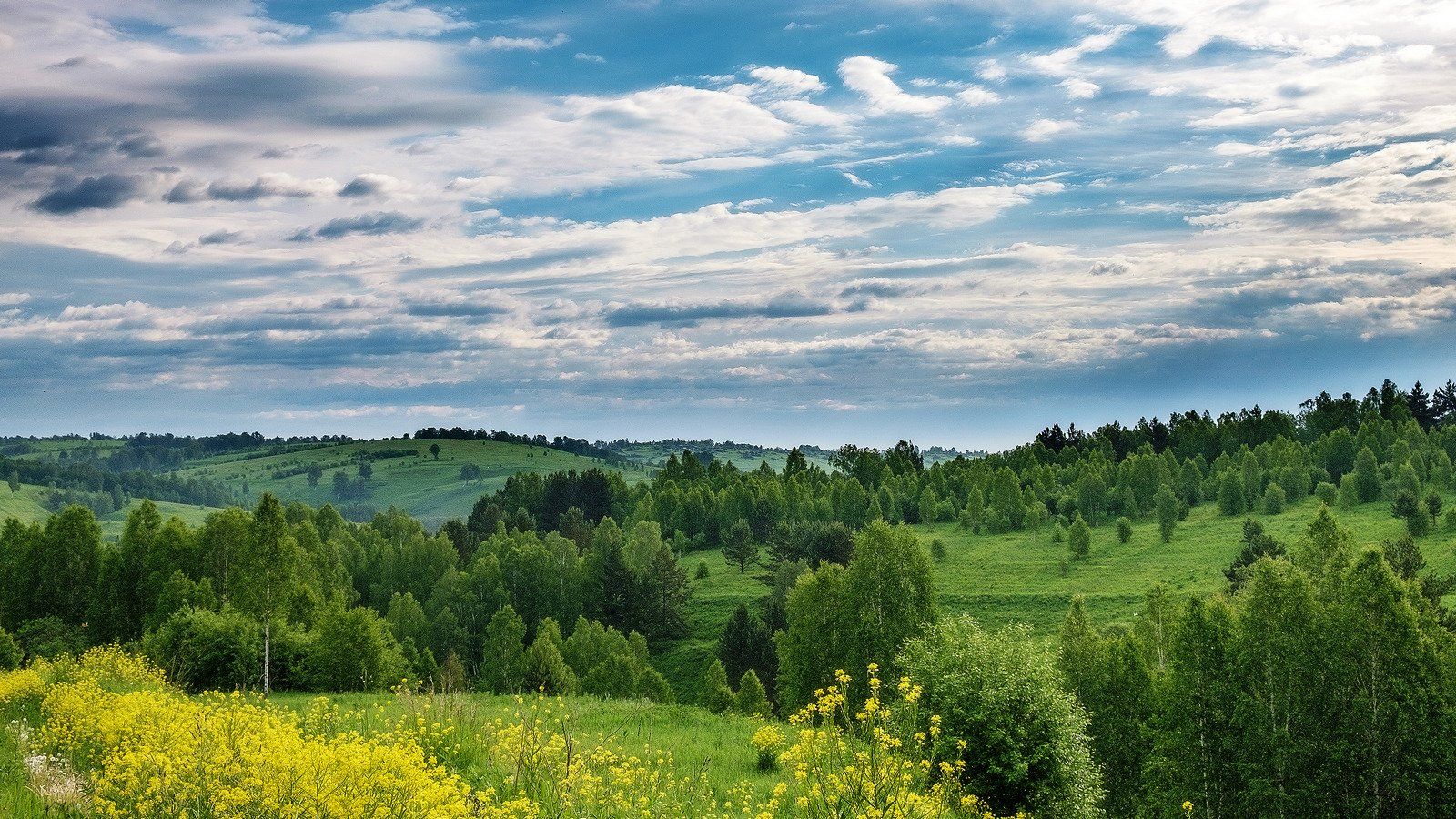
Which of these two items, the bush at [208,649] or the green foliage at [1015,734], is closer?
the green foliage at [1015,734]

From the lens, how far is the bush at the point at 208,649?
47.8 m

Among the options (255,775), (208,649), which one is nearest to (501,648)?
(208,649)

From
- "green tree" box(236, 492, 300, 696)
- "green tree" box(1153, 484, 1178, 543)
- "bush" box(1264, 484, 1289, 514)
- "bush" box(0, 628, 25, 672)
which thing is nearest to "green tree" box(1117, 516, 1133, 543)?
"green tree" box(1153, 484, 1178, 543)

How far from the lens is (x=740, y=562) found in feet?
477

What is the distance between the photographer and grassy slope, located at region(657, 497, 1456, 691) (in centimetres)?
9781

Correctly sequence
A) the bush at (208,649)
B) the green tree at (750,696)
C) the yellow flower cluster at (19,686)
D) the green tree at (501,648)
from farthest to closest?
the green tree at (501,648)
the green tree at (750,696)
the bush at (208,649)
the yellow flower cluster at (19,686)

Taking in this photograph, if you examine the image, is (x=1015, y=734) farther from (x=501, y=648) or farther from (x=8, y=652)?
(x=501, y=648)

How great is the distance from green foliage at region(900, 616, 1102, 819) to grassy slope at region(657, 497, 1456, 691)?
59.1m

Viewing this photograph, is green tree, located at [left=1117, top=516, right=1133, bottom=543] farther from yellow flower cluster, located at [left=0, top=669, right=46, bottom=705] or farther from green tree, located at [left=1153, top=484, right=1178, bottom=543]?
yellow flower cluster, located at [left=0, top=669, right=46, bottom=705]

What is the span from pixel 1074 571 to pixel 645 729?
9578 centimetres

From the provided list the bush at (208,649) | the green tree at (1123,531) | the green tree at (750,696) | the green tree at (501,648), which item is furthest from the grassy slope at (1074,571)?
the bush at (208,649)

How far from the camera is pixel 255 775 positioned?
13789 mm

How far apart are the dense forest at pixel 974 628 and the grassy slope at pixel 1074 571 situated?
3012 mm

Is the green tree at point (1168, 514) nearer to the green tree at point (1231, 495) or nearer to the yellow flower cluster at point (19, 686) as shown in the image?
the green tree at point (1231, 495)
